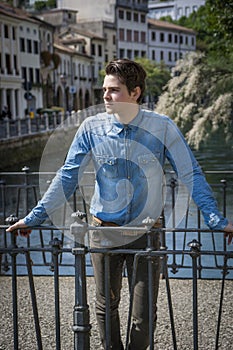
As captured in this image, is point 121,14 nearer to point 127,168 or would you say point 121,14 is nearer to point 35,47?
point 35,47

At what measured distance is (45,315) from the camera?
13.0ft

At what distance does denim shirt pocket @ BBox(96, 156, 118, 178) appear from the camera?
8.56 ft

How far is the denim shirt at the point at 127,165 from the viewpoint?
2.62 metres

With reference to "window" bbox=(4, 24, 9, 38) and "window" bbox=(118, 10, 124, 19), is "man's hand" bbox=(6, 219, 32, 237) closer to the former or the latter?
"window" bbox=(4, 24, 9, 38)

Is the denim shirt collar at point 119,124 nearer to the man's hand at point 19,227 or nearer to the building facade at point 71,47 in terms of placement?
the man's hand at point 19,227

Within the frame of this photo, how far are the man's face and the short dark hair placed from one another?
0.06ft

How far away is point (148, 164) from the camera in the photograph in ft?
8.61

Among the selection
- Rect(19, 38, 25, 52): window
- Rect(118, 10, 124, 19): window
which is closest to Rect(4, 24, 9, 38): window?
Rect(19, 38, 25, 52): window

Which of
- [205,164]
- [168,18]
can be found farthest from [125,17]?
[205,164]

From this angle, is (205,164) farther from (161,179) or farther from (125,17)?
(125,17)

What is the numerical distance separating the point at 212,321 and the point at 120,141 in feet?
5.45

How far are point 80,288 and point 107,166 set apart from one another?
549 mm

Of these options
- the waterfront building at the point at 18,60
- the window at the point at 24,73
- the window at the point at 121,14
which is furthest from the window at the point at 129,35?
the window at the point at 24,73

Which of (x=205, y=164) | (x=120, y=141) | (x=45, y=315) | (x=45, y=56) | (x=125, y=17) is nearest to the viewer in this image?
(x=120, y=141)
